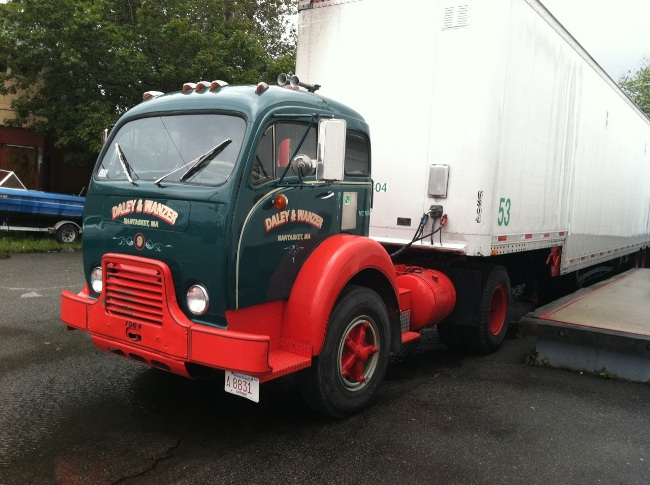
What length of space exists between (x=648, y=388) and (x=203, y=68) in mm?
13380

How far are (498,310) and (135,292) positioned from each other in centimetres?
461

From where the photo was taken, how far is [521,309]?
388 inches

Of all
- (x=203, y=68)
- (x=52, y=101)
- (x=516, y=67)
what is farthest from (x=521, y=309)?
(x=52, y=101)

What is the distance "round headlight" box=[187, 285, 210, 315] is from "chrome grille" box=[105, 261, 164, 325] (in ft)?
0.63

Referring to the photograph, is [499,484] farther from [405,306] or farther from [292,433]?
[405,306]

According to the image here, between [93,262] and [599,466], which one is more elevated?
[93,262]

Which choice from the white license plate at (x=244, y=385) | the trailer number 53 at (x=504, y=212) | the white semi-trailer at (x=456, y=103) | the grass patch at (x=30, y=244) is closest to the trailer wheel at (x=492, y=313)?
the white semi-trailer at (x=456, y=103)

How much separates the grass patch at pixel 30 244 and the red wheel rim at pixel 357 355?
35.4 ft

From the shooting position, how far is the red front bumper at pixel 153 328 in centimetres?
362

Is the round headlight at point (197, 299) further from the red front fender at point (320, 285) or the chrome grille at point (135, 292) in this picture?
the red front fender at point (320, 285)

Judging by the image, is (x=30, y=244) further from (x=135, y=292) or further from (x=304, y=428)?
(x=304, y=428)

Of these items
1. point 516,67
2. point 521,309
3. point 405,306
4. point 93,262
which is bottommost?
point 521,309

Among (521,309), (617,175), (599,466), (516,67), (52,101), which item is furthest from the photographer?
(52,101)

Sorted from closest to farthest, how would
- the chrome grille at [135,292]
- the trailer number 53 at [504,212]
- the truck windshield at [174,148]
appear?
the chrome grille at [135,292] → the truck windshield at [174,148] → the trailer number 53 at [504,212]
